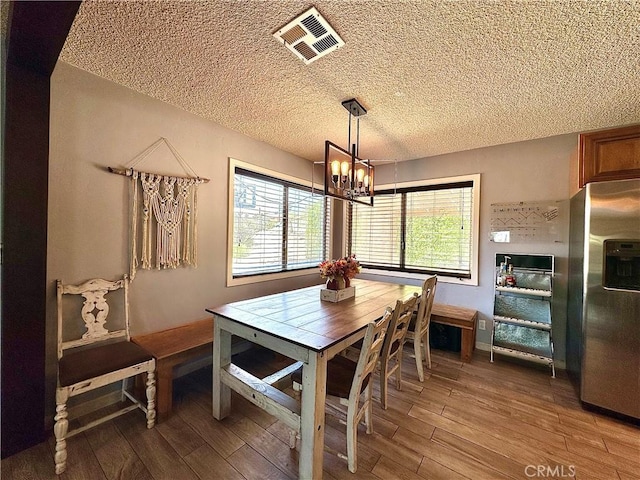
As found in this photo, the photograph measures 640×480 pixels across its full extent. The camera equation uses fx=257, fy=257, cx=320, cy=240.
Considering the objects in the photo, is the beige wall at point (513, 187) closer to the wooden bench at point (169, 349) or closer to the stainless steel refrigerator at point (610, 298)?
the stainless steel refrigerator at point (610, 298)

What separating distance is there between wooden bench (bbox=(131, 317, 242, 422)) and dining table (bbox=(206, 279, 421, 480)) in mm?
301

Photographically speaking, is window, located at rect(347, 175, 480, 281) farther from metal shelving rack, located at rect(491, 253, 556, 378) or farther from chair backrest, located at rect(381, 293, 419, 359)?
chair backrest, located at rect(381, 293, 419, 359)

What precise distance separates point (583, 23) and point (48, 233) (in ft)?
11.5

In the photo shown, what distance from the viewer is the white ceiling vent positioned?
141 cm

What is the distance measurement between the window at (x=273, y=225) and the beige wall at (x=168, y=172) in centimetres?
17

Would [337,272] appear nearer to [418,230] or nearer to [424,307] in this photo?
[424,307]

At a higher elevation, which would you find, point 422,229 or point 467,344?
point 422,229

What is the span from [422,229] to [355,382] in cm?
280

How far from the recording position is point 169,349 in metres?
2.00

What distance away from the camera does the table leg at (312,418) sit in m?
1.40

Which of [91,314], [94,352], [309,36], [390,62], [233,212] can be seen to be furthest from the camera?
[233,212]

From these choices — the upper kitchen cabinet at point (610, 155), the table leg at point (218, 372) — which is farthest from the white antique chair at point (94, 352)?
the upper kitchen cabinet at point (610, 155)

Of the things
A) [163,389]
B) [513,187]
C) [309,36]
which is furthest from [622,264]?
[163,389]

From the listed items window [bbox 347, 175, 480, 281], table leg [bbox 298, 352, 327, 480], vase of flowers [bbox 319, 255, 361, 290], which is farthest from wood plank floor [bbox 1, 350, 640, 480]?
window [bbox 347, 175, 480, 281]
